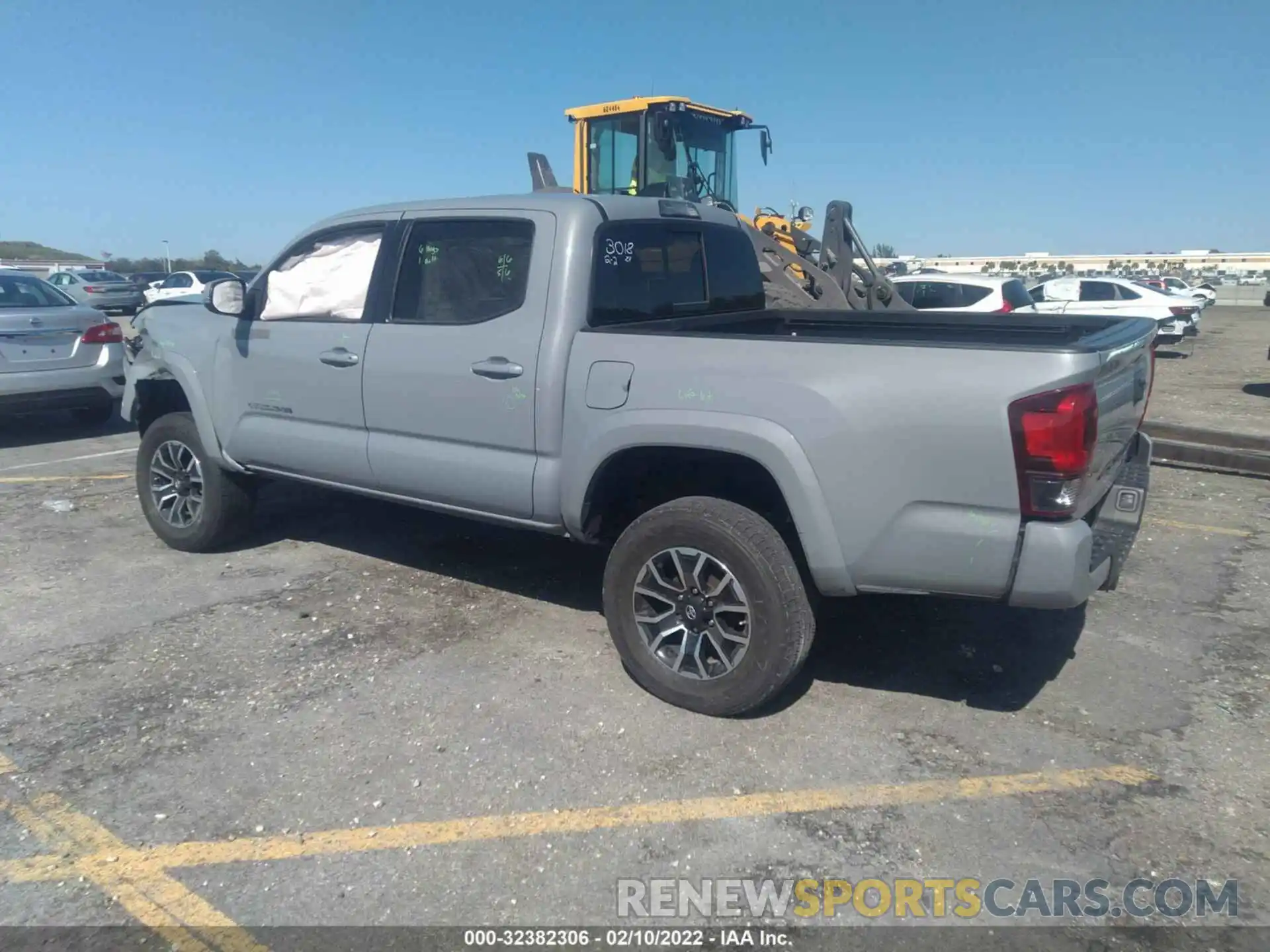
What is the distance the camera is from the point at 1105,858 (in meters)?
2.96

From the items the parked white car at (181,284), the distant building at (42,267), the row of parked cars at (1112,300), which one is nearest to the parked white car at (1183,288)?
the row of parked cars at (1112,300)

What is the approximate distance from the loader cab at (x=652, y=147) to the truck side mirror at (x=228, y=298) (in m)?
6.72

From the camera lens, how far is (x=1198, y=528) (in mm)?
6430

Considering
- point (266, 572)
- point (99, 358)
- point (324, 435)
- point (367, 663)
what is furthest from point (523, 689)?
point (99, 358)

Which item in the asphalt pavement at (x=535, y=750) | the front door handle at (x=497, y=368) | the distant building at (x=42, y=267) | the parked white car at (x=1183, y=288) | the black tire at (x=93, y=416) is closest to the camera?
the asphalt pavement at (x=535, y=750)

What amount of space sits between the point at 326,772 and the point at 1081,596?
2727mm

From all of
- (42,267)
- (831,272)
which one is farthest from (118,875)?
(42,267)

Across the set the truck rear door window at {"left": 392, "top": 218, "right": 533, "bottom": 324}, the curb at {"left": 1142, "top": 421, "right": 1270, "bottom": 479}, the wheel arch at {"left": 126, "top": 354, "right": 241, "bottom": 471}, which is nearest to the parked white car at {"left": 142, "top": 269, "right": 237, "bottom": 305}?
the wheel arch at {"left": 126, "top": 354, "right": 241, "bottom": 471}

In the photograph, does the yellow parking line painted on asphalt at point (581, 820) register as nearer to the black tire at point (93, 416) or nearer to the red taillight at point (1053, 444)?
the red taillight at point (1053, 444)

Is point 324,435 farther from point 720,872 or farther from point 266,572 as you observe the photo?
point 720,872

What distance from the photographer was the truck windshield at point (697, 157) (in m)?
11.8

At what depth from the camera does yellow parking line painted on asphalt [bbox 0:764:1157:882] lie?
298 centimetres

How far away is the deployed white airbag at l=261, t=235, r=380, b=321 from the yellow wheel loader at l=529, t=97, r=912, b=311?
211 inches

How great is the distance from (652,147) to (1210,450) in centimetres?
728
